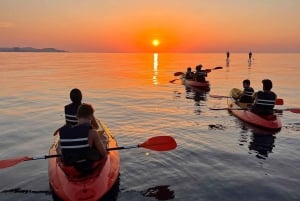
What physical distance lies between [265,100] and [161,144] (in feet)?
23.9

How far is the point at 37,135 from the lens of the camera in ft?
48.9

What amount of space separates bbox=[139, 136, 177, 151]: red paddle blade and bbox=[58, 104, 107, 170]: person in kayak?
2.12 m

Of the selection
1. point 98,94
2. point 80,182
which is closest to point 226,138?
point 80,182

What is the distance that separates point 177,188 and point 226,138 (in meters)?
5.63

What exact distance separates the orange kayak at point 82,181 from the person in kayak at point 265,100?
8.64 meters

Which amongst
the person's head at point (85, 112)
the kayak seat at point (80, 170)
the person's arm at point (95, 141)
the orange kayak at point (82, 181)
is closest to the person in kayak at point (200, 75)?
the orange kayak at point (82, 181)

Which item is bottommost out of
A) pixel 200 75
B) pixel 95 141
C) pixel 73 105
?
pixel 95 141

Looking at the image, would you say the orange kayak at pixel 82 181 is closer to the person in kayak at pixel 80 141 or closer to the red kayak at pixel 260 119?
the person in kayak at pixel 80 141

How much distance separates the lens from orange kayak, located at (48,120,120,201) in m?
7.14

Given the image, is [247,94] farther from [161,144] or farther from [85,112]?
[85,112]

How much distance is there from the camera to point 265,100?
1473cm

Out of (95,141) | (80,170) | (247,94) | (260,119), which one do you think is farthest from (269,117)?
(80,170)

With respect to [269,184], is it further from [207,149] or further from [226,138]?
[226,138]

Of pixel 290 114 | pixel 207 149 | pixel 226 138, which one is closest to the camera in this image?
pixel 207 149
